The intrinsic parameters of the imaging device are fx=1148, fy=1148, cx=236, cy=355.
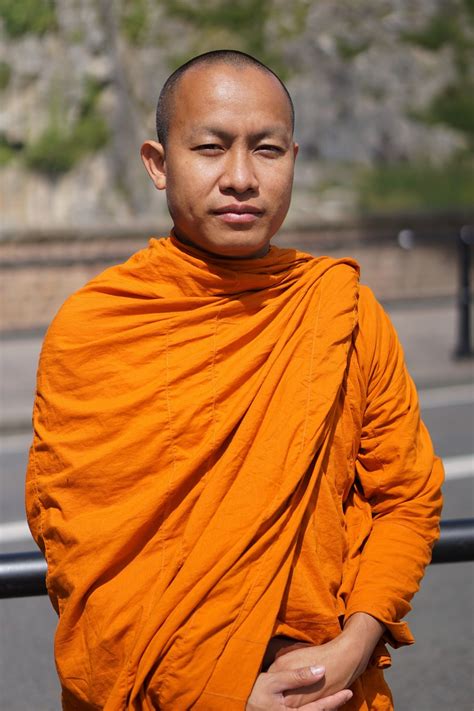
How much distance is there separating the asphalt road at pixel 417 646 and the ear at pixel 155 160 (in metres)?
1.74

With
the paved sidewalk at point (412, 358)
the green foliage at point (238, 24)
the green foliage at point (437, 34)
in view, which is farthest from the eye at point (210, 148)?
the green foliage at point (437, 34)

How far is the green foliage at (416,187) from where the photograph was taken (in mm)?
18000

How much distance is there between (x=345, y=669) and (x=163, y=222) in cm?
1449

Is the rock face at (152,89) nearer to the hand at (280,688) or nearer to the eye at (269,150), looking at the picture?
the eye at (269,150)

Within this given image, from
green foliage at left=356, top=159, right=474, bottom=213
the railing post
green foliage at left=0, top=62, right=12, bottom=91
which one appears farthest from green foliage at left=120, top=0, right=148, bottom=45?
the railing post

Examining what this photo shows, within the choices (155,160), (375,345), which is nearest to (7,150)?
(155,160)

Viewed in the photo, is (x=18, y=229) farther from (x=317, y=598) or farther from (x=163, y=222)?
(x=317, y=598)

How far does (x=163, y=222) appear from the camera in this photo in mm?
16016

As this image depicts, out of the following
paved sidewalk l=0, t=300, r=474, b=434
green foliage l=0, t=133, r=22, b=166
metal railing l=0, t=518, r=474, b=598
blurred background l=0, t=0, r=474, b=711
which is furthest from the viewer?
green foliage l=0, t=133, r=22, b=166

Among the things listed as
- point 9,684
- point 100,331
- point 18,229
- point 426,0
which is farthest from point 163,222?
point 100,331

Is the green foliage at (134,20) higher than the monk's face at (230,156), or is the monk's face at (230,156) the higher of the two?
the green foliage at (134,20)

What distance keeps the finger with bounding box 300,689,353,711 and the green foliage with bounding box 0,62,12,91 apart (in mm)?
16246

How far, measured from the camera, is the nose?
1828mm

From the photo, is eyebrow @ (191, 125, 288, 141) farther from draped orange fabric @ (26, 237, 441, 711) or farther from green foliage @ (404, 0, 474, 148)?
green foliage @ (404, 0, 474, 148)
